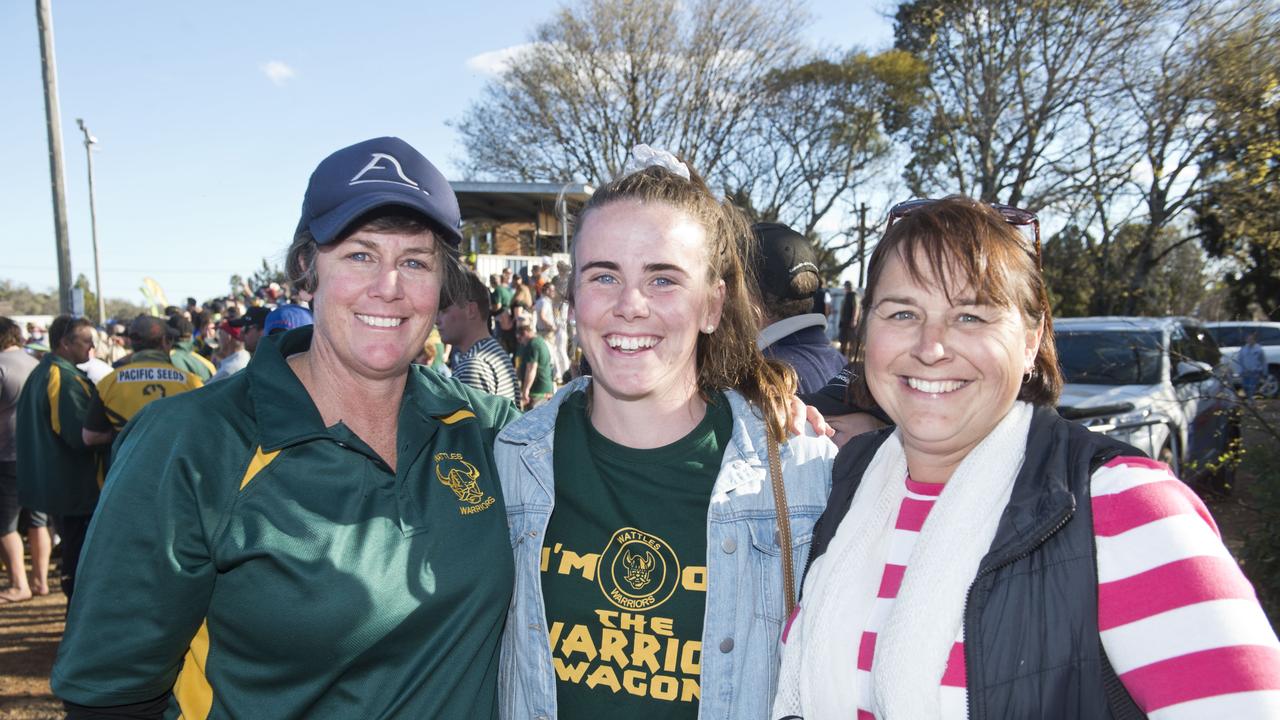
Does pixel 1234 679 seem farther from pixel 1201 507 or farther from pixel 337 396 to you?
pixel 337 396

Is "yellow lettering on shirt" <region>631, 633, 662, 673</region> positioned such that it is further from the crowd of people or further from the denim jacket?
the denim jacket

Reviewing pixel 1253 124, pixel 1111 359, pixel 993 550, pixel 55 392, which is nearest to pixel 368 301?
pixel 993 550

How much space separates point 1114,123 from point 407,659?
23587 mm

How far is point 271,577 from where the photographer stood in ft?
5.55

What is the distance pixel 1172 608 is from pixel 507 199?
2076cm

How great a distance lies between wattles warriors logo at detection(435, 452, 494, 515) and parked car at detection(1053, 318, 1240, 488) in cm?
609

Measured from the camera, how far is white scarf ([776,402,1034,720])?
4.68ft

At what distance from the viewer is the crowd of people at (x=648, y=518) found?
1.32m

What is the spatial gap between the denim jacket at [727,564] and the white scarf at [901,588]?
0.18 meters

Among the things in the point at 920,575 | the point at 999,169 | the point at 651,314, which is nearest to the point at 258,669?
the point at 651,314

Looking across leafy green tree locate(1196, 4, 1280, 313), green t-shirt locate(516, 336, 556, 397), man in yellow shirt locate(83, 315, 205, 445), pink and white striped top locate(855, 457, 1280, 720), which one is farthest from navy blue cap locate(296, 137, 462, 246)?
green t-shirt locate(516, 336, 556, 397)

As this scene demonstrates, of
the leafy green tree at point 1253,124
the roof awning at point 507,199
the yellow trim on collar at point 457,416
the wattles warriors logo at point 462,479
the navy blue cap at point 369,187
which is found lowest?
the wattles warriors logo at point 462,479

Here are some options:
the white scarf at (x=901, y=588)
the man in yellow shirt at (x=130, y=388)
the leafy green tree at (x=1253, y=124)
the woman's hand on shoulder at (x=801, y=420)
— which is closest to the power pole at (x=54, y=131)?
the man in yellow shirt at (x=130, y=388)

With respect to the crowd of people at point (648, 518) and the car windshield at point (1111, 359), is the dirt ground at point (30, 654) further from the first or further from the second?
the car windshield at point (1111, 359)
